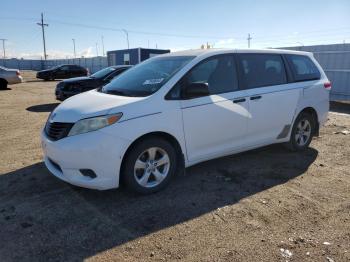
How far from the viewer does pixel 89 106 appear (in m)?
4.20

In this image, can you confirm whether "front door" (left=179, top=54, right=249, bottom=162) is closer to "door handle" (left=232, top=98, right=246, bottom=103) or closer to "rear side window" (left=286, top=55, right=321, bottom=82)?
"door handle" (left=232, top=98, right=246, bottom=103)

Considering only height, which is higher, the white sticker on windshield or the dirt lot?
the white sticker on windshield

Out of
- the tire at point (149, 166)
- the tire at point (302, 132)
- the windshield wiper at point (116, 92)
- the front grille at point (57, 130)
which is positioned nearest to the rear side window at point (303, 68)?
the tire at point (302, 132)

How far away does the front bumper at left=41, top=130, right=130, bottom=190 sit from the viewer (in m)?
3.86

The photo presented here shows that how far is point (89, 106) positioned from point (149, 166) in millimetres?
1009

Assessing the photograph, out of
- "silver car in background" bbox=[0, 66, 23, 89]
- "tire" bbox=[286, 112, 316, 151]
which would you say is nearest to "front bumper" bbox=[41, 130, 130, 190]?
"tire" bbox=[286, 112, 316, 151]

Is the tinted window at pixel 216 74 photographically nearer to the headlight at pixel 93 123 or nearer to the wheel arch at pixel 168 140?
the wheel arch at pixel 168 140

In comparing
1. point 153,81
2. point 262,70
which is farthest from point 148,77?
point 262,70

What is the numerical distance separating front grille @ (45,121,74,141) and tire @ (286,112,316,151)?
3.70 meters

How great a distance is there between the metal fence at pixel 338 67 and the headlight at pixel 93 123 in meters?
12.1

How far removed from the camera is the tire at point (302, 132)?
598 cm

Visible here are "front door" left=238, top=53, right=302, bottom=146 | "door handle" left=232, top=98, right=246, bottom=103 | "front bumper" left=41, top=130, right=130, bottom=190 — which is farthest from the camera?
"front door" left=238, top=53, right=302, bottom=146

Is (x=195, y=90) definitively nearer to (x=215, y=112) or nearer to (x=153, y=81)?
(x=215, y=112)

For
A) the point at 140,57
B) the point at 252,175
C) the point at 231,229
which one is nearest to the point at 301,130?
the point at 252,175
